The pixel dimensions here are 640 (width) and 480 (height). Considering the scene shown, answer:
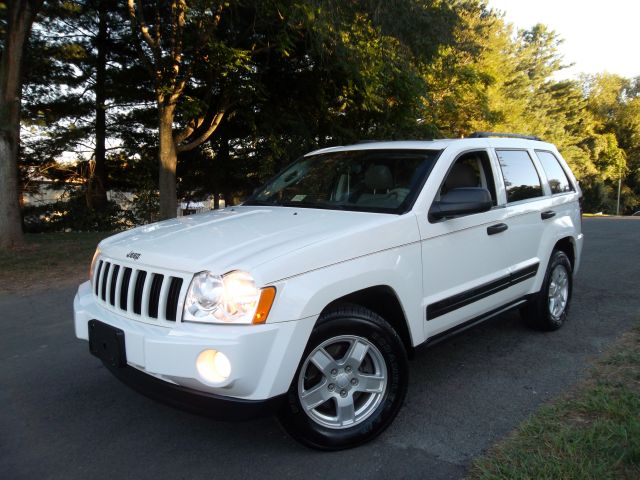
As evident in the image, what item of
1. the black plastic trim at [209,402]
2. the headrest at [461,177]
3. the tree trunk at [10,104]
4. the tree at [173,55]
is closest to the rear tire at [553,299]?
the headrest at [461,177]

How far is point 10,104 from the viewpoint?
10414 mm

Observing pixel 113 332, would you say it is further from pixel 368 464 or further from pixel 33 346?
pixel 33 346

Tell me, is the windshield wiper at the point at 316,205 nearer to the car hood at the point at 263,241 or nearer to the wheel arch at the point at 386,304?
the car hood at the point at 263,241

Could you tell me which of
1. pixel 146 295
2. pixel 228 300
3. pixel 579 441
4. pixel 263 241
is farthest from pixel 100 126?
pixel 579 441

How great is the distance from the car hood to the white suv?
0.4 inches

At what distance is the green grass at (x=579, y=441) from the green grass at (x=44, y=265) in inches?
270

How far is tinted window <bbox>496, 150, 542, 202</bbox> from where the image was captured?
445 centimetres

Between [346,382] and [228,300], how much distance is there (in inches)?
35.0

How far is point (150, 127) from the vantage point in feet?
64.8

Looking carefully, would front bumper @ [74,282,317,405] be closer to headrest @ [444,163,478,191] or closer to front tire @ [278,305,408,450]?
front tire @ [278,305,408,450]

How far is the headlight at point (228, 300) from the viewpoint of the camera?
2.60m

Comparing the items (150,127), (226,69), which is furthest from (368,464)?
(150,127)

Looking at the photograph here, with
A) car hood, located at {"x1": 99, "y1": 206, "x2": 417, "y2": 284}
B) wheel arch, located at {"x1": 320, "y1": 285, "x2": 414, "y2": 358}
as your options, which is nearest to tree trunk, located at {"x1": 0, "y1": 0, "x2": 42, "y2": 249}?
car hood, located at {"x1": 99, "y1": 206, "x2": 417, "y2": 284}

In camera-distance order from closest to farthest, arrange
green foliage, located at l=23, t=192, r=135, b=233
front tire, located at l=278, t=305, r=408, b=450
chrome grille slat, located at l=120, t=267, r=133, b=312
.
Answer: front tire, located at l=278, t=305, r=408, b=450, chrome grille slat, located at l=120, t=267, r=133, b=312, green foliage, located at l=23, t=192, r=135, b=233
